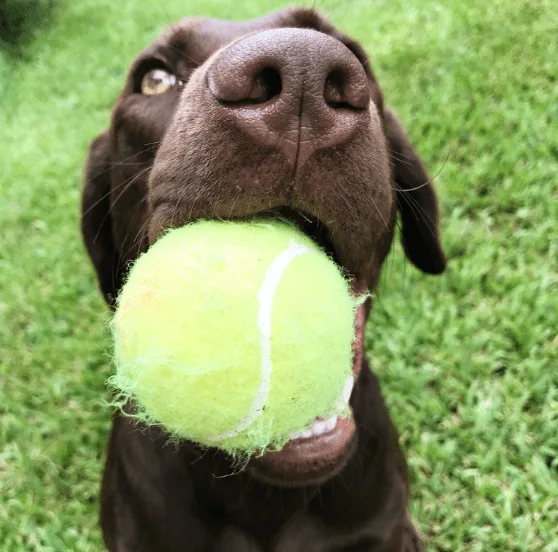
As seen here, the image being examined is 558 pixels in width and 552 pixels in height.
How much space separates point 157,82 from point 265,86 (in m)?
0.83

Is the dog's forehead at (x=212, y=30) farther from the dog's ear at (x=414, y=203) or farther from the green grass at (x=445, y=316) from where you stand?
the green grass at (x=445, y=316)

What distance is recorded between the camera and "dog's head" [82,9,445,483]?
3.72 feet

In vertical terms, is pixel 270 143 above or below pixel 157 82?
above

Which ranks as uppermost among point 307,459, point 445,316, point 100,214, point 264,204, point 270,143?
point 270,143

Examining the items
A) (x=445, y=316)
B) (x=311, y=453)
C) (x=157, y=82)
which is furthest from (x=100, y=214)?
(x=445, y=316)

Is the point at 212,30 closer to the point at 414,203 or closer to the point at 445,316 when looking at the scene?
the point at 414,203

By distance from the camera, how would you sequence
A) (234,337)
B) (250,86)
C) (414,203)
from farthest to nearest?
(414,203)
(250,86)
(234,337)

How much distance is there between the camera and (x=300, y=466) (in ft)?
4.47

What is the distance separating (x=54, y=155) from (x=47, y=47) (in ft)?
11.9

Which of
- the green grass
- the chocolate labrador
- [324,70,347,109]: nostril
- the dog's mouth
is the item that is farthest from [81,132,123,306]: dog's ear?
[324,70,347,109]: nostril

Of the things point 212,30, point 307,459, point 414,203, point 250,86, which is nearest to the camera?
point 250,86

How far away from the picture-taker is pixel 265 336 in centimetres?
103

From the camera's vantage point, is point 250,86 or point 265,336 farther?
point 250,86

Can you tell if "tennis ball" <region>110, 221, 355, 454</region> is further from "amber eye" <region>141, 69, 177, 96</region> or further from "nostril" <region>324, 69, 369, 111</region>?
"amber eye" <region>141, 69, 177, 96</region>
